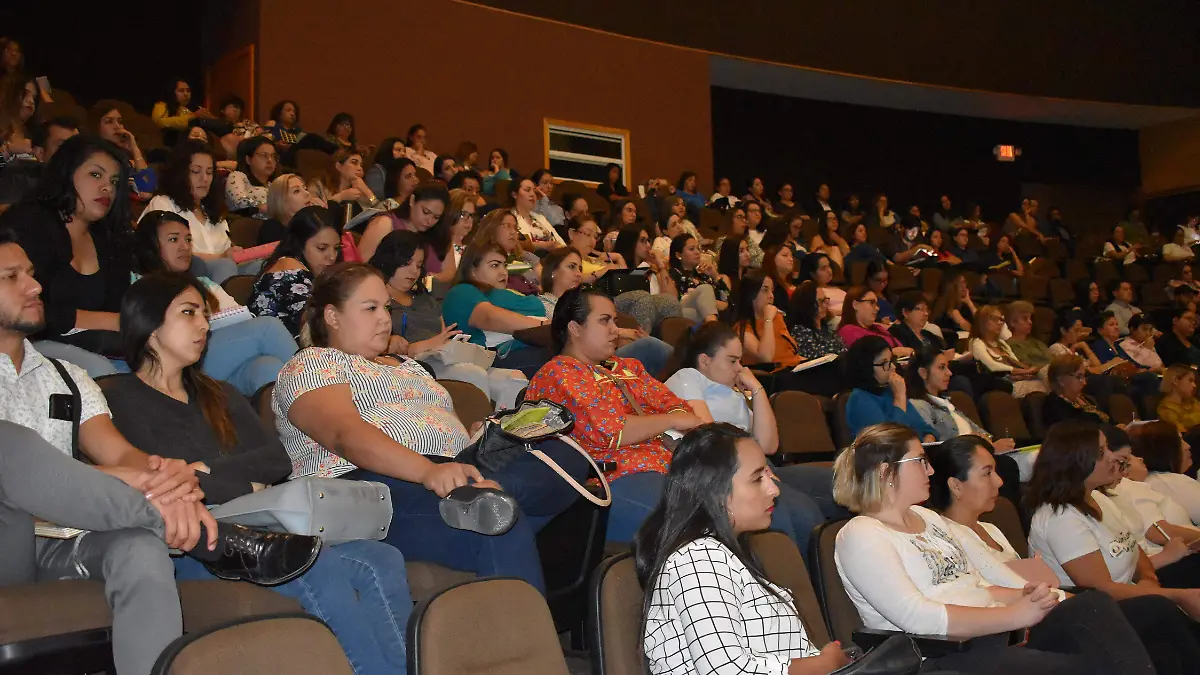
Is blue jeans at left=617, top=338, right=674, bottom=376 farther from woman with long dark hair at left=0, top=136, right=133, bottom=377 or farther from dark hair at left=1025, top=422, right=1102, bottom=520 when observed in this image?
woman with long dark hair at left=0, top=136, right=133, bottom=377

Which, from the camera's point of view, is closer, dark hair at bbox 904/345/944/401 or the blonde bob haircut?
the blonde bob haircut

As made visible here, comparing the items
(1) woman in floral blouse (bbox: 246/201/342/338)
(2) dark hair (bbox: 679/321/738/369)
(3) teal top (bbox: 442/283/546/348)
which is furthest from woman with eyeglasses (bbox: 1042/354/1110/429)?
(1) woman in floral blouse (bbox: 246/201/342/338)

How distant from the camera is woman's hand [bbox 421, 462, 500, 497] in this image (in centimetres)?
217

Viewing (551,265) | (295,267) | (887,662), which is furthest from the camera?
(551,265)

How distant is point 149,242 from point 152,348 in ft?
3.92

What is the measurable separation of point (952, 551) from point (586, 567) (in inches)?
40.1

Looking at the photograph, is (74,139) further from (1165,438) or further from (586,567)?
(1165,438)

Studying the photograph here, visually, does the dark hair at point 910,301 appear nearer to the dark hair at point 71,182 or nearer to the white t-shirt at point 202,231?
the white t-shirt at point 202,231

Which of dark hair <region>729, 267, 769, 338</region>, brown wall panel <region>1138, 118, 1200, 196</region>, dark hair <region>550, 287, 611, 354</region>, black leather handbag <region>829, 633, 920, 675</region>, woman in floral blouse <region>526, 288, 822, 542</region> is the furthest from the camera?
brown wall panel <region>1138, 118, 1200, 196</region>

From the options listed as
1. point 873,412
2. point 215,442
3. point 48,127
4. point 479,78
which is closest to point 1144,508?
point 873,412

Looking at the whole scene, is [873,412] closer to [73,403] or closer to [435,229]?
[435,229]

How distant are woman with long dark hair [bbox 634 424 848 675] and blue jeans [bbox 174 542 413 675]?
47cm

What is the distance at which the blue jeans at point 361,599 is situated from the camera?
6.38ft

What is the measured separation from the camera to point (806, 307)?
228 inches
